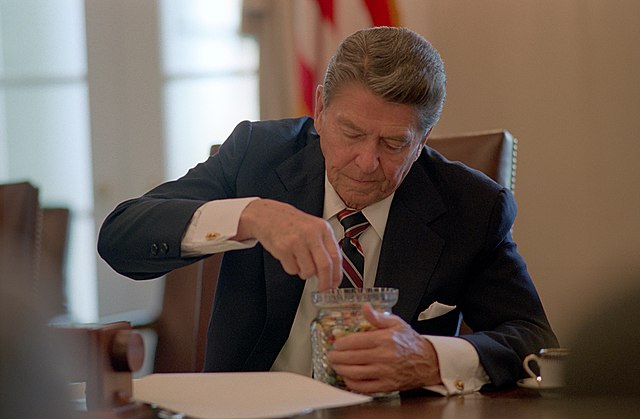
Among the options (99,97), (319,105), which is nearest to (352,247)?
(319,105)

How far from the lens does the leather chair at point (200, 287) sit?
7.53ft

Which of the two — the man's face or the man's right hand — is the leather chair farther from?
the man's right hand

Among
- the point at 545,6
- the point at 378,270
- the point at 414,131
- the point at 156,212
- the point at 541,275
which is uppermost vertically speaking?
the point at 545,6

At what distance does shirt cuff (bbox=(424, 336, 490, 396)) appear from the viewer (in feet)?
5.00

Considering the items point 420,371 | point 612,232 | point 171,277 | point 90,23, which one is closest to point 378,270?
point 420,371

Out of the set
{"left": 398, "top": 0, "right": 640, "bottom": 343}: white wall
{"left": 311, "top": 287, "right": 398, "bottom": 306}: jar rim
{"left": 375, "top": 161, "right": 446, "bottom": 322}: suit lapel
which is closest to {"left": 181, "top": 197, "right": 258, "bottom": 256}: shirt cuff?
{"left": 311, "top": 287, "right": 398, "bottom": 306}: jar rim

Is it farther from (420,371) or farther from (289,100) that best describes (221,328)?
(289,100)

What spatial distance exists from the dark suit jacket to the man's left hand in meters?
0.30

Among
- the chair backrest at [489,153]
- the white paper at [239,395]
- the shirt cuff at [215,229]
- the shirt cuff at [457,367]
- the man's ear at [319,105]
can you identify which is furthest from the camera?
the chair backrest at [489,153]

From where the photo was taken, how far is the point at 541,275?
3.77 meters

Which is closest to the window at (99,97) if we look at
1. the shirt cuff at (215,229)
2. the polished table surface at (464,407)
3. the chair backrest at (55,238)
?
the chair backrest at (55,238)

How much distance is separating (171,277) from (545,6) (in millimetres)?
1889

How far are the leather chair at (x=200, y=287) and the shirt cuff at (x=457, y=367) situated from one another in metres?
0.67

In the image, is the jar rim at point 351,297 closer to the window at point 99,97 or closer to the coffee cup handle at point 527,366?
the coffee cup handle at point 527,366
